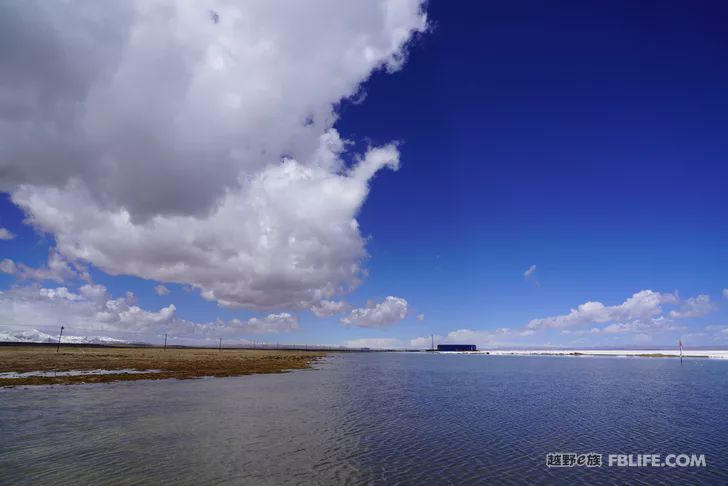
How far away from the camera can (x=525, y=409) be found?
133 feet

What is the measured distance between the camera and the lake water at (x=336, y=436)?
20.1 meters

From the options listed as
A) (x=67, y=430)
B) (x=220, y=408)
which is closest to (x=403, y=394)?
(x=220, y=408)

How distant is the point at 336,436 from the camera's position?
28.2 meters

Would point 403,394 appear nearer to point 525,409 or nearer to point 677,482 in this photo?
point 525,409

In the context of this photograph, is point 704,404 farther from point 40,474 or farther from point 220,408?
point 40,474

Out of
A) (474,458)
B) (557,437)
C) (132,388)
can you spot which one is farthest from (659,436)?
(132,388)

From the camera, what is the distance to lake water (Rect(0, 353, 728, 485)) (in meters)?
20.1

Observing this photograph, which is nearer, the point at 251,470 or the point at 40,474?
the point at 40,474

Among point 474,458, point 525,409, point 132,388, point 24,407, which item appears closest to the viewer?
point 474,458

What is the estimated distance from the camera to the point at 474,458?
23234 mm

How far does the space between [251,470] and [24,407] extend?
30215mm

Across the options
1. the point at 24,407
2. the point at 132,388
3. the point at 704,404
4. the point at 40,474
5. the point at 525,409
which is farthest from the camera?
the point at 132,388

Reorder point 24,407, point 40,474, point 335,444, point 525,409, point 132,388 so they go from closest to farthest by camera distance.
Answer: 1. point 40,474
2. point 335,444
3. point 24,407
4. point 525,409
5. point 132,388

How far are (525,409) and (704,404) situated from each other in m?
22.0
